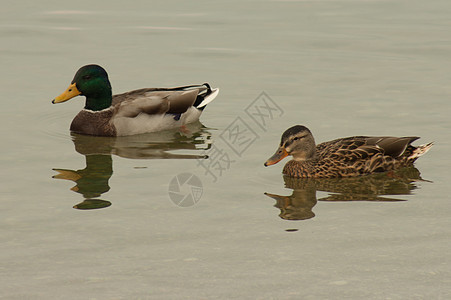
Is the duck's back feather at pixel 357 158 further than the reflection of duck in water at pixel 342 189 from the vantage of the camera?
Yes

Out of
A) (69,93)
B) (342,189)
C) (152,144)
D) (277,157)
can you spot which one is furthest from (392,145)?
(69,93)

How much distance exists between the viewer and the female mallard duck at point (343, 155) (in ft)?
37.9

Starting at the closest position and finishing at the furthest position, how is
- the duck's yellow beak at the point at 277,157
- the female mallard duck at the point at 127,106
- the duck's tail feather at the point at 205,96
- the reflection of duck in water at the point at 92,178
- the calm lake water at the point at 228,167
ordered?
the calm lake water at the point at 228,167
the reflection of duck in water at the point at 92,178
the duck's yellow beak at the point at 277,157
the female mallard duck at the point at 127,106
the duck's tail feather at the point at 205,96

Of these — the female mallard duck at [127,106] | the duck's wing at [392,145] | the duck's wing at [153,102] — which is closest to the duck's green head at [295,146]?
the duck's wing at [392,145]

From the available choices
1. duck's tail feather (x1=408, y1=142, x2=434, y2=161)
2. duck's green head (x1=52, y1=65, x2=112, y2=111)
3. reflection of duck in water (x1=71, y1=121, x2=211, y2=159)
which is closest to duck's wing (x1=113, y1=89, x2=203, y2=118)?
duck's green head (x1=52, y1=65, x2=112, y2=111)

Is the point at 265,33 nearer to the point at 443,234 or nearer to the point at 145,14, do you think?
the point at 145,14

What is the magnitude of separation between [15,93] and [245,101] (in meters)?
4.19

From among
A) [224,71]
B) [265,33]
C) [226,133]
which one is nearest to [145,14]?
[265,33]

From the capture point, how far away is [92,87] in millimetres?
14953

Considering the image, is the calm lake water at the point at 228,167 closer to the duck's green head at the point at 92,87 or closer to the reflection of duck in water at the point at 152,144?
the reflection of duck in water at the point at 152,144

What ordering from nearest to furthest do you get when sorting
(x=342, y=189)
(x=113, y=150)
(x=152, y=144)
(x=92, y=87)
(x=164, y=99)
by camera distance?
(x=342, y=189) → (x=113, y=150) → (x=152, y=144) → (x=92, y=87) → (x=164, y=99)

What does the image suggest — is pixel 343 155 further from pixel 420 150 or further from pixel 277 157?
pixel 420 150

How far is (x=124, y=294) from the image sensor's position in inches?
304

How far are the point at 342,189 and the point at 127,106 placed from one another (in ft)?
16.2
